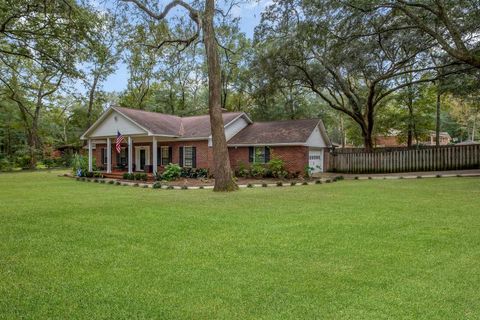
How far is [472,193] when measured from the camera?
11375 millimetres

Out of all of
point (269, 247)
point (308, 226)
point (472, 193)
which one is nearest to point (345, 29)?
point (472, 193)

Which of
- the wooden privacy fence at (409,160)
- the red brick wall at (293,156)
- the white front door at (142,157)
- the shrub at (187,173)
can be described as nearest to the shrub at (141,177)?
the shrub at (187,173)

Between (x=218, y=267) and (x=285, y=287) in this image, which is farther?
(x=218, y=267)

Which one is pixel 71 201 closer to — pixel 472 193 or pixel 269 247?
pixel 269 247

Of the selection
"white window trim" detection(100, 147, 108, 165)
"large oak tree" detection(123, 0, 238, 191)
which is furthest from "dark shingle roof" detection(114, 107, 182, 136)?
"large oak tree" detection(123, 0, 238, 191)

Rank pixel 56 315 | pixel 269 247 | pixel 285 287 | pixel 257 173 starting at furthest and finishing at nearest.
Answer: pixel 257 173 < pixel 269 247 < pixel 285 287 < pixel 56 315

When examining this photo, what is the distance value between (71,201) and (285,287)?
9402 mm

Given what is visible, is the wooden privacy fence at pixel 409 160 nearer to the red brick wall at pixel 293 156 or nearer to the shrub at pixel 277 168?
the red brick wall at pixel 293 156

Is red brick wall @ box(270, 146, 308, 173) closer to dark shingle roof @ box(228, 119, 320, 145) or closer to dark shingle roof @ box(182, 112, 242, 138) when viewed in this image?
dark shingle roof @ box(228, 119, 320, 145)

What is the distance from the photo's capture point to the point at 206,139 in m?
21.9

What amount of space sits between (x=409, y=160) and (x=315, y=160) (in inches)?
232

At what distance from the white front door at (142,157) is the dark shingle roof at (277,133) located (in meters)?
6.76

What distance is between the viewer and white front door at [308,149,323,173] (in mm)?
22092

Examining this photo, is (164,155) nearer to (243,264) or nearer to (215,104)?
(215,104)
